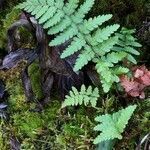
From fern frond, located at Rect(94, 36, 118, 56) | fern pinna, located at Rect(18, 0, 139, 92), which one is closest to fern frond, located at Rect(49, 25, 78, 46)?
fern pinna, located at Rect(18, 0, 139, 92)

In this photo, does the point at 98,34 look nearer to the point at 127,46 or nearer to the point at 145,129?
the point at 127,46

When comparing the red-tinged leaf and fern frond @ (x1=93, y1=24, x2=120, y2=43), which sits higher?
fern frond @ (x1=93, y1=24, x2=120, y2=43)

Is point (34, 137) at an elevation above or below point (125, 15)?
below

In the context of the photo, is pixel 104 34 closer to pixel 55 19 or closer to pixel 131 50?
pixel 131 50

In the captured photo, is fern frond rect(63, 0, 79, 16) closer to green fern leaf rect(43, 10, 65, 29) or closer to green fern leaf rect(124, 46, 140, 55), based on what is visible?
green fern leaf rect(43, 10, 65, 29)

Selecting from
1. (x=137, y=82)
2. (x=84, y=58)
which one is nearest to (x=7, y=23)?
(x=84, y=58)

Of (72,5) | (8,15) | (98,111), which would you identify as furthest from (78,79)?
(8,15)

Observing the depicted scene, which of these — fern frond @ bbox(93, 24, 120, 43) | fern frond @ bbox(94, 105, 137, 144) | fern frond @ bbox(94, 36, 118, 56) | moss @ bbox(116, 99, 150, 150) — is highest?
fern frond @ bbox(93, 24, 120, 43)
